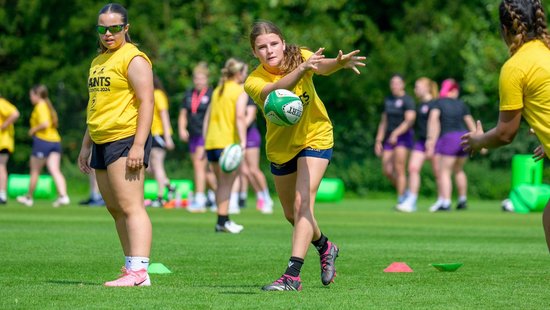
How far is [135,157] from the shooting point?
7973 mm

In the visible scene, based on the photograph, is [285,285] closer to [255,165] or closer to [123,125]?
[123,125]

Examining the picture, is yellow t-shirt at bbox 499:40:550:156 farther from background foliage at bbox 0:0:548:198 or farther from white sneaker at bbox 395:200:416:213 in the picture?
background foliage at bbox 0:0:548:198

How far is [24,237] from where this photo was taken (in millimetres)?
12789

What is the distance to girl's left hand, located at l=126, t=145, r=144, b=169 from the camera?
7973mm

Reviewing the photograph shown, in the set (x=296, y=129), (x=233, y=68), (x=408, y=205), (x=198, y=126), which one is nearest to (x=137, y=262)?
(x=296, y=129)

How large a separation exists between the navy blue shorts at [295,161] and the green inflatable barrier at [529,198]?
45.2 ft

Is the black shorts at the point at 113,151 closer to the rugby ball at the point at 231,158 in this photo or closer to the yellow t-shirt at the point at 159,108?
the rugby ball at the point at 231,158

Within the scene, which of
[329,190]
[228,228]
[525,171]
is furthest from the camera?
[329,190]

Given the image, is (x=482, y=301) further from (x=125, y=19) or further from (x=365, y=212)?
(x=365, y=212)

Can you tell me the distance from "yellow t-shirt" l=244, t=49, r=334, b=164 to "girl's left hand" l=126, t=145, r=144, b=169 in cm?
93

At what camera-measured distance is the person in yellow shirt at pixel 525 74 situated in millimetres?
6391

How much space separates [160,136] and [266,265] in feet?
35.5

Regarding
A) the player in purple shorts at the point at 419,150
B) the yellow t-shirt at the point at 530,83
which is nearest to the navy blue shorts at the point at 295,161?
the yellow t-shirt at the point at 530,83

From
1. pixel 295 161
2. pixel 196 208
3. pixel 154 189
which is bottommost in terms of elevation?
pixel 154 189
